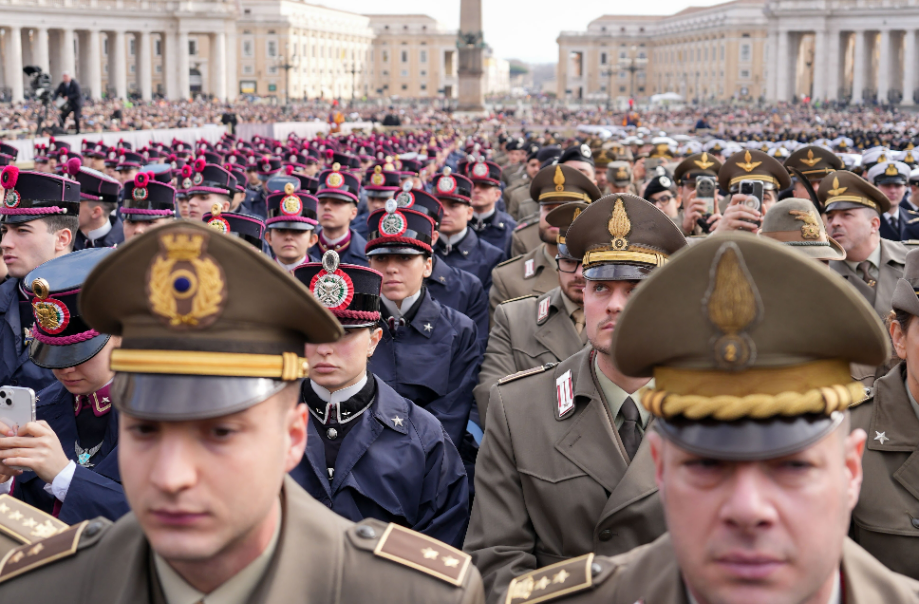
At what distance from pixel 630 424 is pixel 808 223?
236cm

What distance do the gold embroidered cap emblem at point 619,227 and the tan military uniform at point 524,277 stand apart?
11.4 ft

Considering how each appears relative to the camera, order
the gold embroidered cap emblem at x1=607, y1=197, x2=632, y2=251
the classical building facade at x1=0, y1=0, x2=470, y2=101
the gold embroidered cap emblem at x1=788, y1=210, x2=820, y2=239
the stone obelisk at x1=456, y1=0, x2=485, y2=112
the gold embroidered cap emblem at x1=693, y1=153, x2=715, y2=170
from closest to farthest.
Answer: the gold embroidered cap emblem at x1=607, y1=197, x2=632, y2=251, the gold embroidered cap emblem at x1=788, y1=210, x2=820, y2=239, the gold embroidered cap emblem at x1=693, y1=153, x2=715, y2=170, the stone obelisk at x1=456, y1=0, x2=485, y2=112, the classical building facade at x1=0, y1=0, x2=470, y2=101

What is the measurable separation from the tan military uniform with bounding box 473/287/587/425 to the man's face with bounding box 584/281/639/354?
1831 mm

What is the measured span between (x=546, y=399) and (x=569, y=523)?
507 millimetres

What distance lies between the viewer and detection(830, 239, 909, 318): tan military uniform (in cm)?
660

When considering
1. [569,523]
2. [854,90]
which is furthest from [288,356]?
[854,90]

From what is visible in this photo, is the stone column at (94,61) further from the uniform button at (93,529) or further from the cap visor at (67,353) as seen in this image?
the uniform button at (93,529)

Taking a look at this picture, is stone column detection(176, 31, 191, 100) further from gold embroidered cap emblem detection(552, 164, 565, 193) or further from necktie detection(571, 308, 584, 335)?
necktie detection(571, 308, 584, 335)

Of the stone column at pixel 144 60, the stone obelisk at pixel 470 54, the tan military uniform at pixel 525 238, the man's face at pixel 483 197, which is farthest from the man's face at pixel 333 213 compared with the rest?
the stone column at pixel 144 60

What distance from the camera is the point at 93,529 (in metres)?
2.66

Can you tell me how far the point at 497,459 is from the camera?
3.95 metres

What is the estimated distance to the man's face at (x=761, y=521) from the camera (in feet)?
6.48

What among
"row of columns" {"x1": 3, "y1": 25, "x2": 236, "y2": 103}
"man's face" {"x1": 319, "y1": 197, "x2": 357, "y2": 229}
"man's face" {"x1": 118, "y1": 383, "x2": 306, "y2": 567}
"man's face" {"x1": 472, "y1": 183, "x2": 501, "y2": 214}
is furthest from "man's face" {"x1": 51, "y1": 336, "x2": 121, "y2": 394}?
"row of columns" {"x1": 3, "y1": 25, "x2": 236, "y2": 103}

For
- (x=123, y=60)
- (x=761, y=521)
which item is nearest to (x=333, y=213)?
(x=761, y=521)
